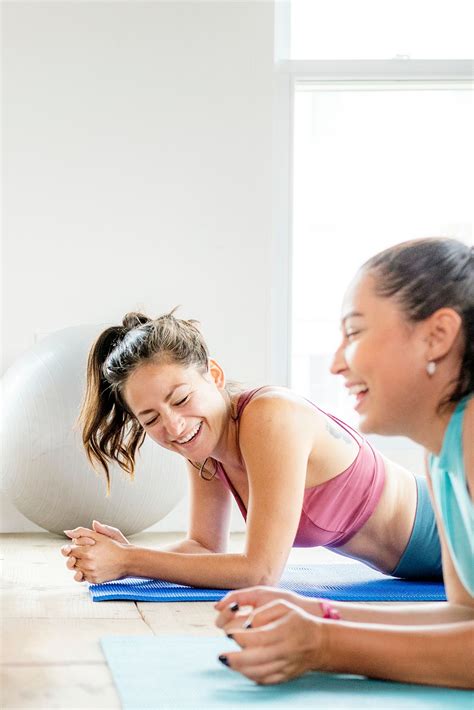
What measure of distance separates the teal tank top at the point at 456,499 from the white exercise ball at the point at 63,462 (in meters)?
1.93

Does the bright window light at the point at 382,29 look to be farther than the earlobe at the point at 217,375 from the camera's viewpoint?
Yes

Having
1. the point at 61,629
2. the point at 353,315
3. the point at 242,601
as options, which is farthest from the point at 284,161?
the point at 242,601

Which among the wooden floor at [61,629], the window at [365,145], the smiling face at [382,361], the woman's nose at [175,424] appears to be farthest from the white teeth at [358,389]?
the window at [365,145]

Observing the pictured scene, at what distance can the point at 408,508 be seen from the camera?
255 cm

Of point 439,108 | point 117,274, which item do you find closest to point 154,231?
point 117,274

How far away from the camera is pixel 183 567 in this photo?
235 cm

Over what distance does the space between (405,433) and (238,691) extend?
437 mm

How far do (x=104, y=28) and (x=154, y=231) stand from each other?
796mm

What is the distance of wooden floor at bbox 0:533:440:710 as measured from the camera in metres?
1.52

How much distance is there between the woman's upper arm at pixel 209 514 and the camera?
103 inches

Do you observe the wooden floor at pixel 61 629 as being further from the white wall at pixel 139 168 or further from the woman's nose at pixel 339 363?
the white wall at pixel 139 168

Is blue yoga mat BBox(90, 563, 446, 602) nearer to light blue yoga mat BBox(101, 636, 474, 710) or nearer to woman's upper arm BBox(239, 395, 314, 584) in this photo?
woman's upper arm BBox(239, 395, 314, 584)

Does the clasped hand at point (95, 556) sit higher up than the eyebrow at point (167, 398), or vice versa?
the eyebrow at point (167, 398)

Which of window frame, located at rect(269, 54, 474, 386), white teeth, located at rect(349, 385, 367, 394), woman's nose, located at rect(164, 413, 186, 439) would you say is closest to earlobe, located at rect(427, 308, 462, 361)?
white teeth, located at rect(349, 385, 367, 394)
